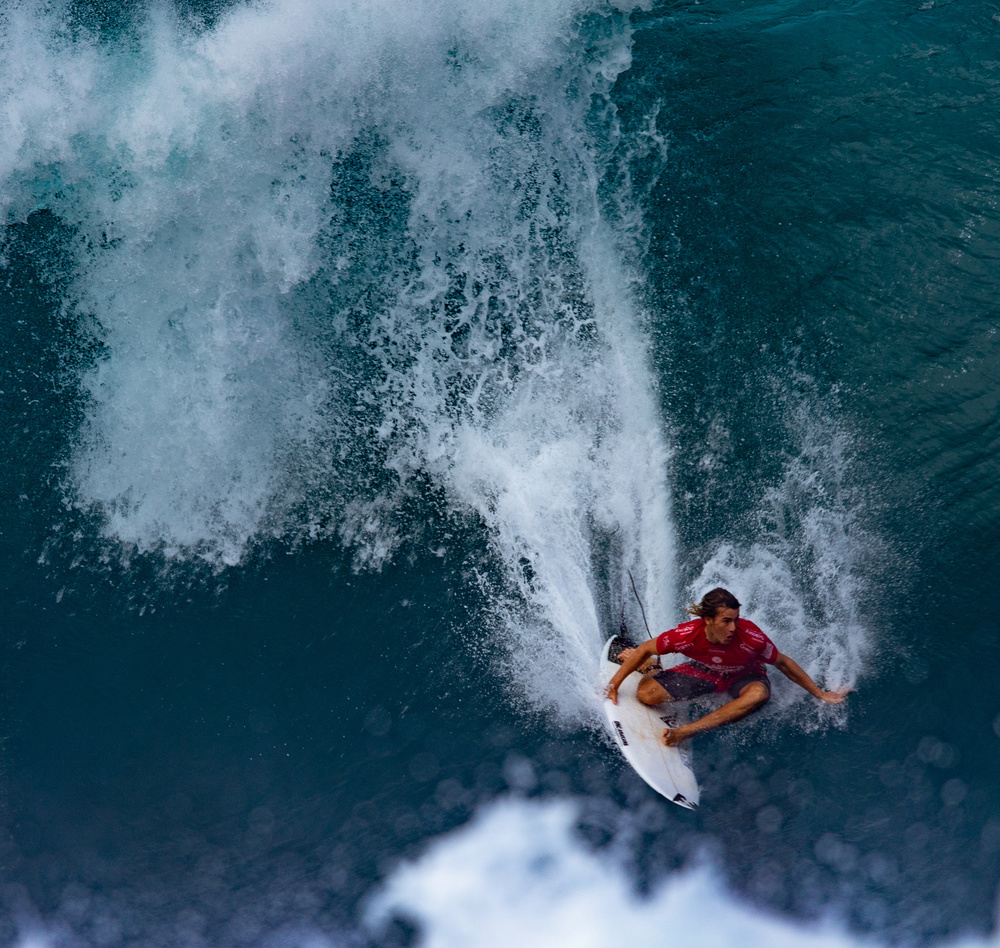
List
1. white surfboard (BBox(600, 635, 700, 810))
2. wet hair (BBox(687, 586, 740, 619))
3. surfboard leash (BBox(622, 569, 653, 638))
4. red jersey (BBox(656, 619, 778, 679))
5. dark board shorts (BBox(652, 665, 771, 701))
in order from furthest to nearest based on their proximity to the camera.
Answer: surfboard leash (BBox(622, 569, 653, 638)) < dark board shorts (BBox(652, 665, 771, 701)) < white surfboard (BBox(600, 635, 700, 810)) < red jersey (BBox(656, 619, 778, 679)) < wet hair (BBox(687, 586, 740, 619))

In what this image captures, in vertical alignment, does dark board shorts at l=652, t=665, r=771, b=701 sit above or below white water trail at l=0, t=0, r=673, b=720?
below

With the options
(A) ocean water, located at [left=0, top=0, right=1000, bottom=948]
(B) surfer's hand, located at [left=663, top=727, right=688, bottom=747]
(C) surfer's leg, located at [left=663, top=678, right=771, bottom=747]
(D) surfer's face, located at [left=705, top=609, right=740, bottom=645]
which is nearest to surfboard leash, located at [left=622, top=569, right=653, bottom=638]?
(A) ocean water, located at [left=0, top=0, right=1000, bottom=948]

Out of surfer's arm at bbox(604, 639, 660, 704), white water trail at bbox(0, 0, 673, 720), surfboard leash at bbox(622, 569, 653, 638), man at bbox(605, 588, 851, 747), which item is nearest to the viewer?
man at bbox(605, 588, 851, 747)

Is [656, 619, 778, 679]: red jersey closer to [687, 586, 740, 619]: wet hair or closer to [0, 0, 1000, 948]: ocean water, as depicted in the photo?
[687, 586, 740, 619]: wet hair

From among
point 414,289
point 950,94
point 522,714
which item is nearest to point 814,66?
point 950,94

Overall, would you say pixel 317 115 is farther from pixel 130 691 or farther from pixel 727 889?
pixel 727 889

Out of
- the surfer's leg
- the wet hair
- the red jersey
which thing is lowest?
the surfer's leg

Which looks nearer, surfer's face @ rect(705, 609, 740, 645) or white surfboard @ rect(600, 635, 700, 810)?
surfer's face @ rect(705, 609, 740, 645)

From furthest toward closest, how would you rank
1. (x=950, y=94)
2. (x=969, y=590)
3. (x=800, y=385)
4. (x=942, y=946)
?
(x=950, y=94), (x=800, y=385), (x=969, y=590), (x=942, y=946)

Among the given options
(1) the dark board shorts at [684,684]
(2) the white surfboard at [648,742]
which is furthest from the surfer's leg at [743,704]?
(2) the white surfboard at [648,742]
